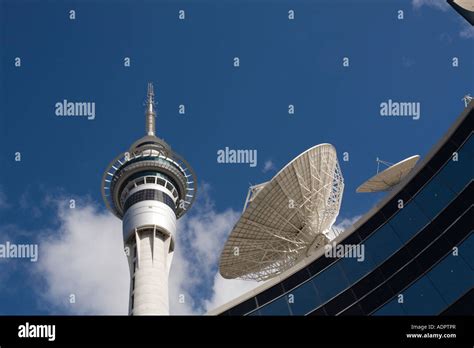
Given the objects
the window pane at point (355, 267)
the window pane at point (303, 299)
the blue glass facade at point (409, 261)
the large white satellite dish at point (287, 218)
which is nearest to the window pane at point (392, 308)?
the blue glass facade at point (409, 261)

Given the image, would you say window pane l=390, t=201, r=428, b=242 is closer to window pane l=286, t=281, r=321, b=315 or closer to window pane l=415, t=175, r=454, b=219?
window pane l=415, t=175, r=454, b=219

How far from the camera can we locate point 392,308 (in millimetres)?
34281

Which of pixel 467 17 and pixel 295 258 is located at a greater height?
pixel 467 17

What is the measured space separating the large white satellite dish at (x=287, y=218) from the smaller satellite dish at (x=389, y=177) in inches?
213

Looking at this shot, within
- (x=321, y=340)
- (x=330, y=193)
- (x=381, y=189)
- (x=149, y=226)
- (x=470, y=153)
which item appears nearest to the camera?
(x=321, y=340)

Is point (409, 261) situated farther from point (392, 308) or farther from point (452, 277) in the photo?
point (452, 277)

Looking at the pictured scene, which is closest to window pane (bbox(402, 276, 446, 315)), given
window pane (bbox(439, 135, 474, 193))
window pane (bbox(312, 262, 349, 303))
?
window pane (bbox(312, 262, 349, 303))

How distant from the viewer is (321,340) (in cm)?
1335

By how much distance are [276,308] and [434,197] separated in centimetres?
1281

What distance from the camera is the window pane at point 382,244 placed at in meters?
36.6

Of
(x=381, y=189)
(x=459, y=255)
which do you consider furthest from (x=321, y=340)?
(x=381, y=189)

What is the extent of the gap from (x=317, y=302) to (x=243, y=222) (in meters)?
9.87

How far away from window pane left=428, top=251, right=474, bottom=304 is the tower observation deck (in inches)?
1121

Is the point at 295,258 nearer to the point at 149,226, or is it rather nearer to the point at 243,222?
the point at 243,222
